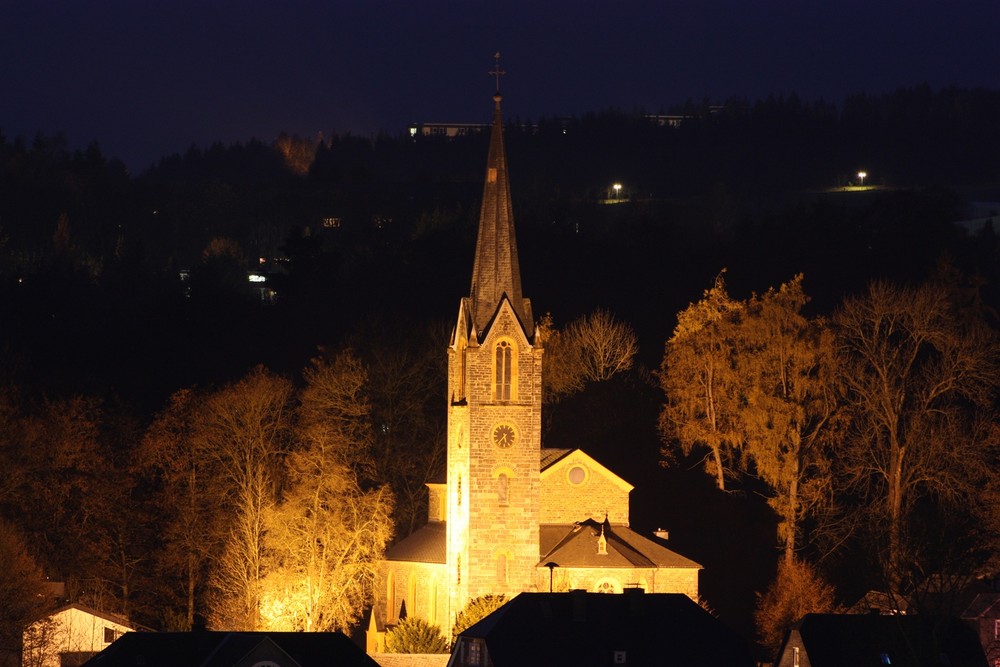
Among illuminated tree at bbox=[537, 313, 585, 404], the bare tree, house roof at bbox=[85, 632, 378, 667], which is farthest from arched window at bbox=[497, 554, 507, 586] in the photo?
the bare tree

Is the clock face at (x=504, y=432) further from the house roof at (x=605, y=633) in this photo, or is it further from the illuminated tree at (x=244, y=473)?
the house roof at (x=605, y=633)

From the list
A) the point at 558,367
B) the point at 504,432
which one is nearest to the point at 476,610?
the point at 504,432

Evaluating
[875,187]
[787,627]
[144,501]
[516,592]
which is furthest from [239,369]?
[875,187]

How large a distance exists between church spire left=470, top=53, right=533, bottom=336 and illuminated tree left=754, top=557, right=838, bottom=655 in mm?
12314

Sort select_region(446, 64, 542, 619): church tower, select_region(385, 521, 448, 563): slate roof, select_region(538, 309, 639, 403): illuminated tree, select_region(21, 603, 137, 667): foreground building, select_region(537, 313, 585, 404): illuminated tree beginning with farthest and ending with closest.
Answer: select_region(538, 309, 639, 403): illuminated tree → select_region(537, 313, 585, 404): illuminated tree → select_region(385, 521, 448, 563): slate roof → select_region(446, 64, 542, 619): church tower → select_region(21, 603, 137, 667): foreground building

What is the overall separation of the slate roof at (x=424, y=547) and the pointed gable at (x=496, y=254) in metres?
8.01

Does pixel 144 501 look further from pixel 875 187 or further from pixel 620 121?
pixel 620 121

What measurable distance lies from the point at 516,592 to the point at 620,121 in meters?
120

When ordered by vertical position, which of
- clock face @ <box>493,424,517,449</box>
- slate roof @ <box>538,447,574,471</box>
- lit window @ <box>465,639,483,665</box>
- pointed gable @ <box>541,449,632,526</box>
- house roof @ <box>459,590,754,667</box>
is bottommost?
lit window @ <box>465,639,483,665</box>

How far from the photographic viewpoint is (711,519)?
90750 millimetres

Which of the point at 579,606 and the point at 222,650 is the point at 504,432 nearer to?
the point at 579,606

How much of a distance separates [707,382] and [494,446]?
10.2 meters

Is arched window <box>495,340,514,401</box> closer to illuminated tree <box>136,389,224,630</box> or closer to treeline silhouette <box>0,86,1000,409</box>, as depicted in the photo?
illuminated tree <box>136,389,224,630</box>

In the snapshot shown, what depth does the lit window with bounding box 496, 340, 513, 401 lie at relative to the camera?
8462cm
